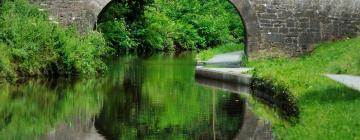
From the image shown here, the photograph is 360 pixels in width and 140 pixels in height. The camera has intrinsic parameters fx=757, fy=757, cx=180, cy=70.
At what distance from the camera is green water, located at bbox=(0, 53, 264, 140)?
1196 centimetres

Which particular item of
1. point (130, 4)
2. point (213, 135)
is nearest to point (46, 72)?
point (213, 135)

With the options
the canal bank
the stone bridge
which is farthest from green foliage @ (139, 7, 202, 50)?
the canal bank

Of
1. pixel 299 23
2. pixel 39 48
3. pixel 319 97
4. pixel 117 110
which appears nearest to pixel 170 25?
pixel 299 23

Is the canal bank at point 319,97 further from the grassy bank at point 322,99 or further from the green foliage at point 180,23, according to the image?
the green foliage at point 180,23

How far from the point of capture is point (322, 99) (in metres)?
13.5

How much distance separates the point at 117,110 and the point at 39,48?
22.5 ft

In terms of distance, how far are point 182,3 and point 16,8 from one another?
98.5 feet

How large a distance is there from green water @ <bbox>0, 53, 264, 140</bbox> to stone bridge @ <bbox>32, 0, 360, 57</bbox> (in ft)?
14.0

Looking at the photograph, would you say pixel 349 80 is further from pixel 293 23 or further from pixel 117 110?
pixel 293 23

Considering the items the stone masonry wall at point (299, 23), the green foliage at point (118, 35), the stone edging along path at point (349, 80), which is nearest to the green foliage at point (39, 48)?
the stone masonry wall at point (299, 23)

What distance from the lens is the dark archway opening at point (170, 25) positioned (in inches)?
1578

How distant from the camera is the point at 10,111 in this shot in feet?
46.7

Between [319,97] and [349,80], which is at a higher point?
[349,80]

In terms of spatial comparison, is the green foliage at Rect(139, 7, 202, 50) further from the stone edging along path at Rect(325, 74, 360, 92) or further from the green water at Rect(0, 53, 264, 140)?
the stone edging along path at Rect(325, 74, 360, 92)
